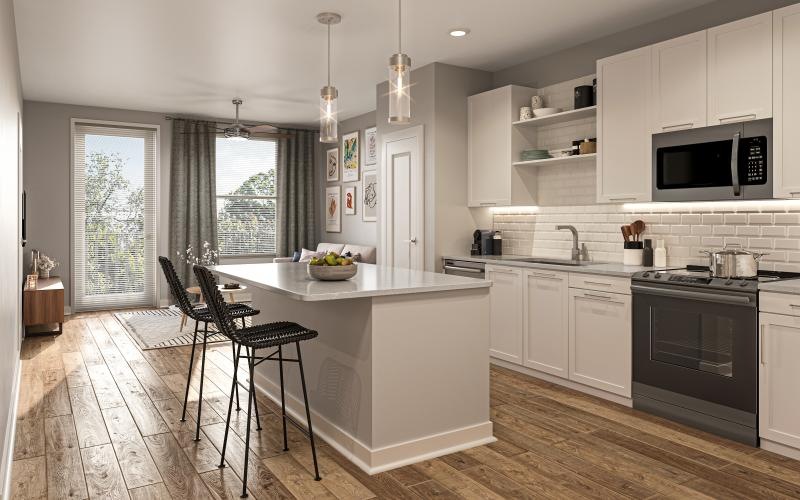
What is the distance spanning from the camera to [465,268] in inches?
210

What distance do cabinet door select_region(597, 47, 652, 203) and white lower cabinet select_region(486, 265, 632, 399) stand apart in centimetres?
72

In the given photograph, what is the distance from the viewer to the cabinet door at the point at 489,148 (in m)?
5.33

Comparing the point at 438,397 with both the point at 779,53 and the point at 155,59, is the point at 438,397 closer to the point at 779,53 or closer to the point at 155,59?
the point at 779,53

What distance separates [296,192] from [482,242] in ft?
14.8

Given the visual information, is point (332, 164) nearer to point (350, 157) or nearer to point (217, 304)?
point (350, 157)

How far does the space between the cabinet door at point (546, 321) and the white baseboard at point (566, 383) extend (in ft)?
0.20

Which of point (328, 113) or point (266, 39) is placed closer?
point (328, 113)

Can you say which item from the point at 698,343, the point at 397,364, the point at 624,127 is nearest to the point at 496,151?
the point at 624,127

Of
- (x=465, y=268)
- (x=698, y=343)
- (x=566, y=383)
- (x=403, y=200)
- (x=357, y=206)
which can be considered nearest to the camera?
(x=698, y=343)

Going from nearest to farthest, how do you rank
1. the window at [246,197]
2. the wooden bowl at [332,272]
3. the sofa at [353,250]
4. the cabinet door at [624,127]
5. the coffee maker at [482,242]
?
the wooden bowl at [332,272]
the cabinet door at [624,127]
the coffee maker at [482,242]
the sofa at [353,250]
the window at [246,197]

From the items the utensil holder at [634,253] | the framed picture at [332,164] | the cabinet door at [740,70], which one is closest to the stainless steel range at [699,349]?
the utensil holder at [634,253]

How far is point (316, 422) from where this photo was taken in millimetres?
3529

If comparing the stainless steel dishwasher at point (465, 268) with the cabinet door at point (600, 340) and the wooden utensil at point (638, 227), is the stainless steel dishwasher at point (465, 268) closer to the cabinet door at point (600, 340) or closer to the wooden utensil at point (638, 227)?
the cabinet door at point (600, 340)

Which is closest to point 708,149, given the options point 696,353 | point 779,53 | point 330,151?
point 779,53
